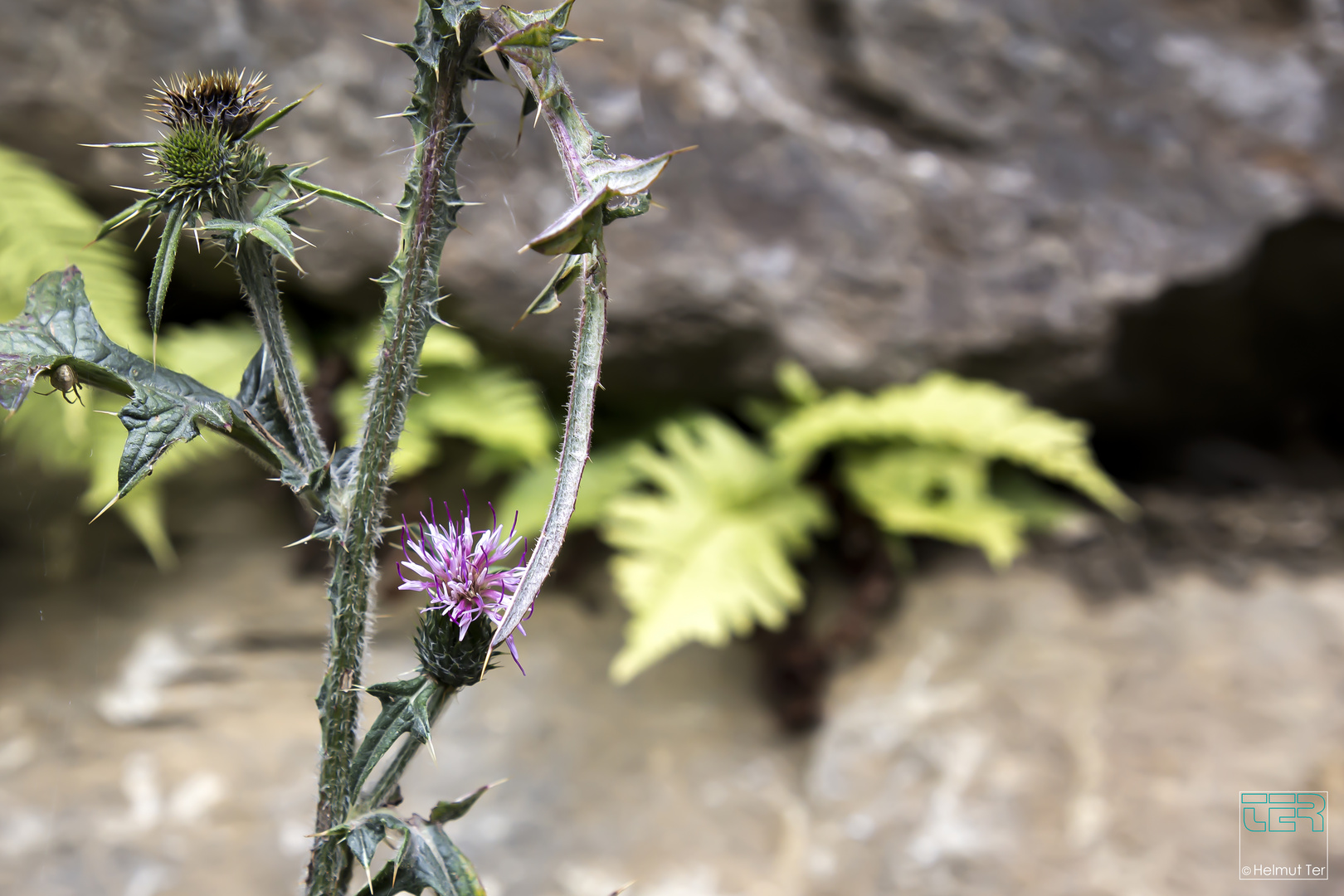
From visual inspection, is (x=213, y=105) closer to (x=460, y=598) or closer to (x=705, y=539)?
(x=460, y=598)

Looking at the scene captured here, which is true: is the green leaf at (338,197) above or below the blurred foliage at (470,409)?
below

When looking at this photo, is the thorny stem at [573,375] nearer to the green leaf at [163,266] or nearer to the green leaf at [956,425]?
the green leaf at [163,266]

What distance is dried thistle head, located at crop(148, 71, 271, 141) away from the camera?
430 mm

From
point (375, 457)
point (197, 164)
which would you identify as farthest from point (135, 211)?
point (375, 457)

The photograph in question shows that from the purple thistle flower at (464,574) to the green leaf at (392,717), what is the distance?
0.04 metres

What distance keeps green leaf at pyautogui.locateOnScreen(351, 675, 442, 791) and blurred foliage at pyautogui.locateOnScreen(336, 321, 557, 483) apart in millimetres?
1293

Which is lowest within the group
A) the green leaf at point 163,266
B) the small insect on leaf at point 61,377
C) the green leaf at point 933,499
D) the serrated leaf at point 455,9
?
the small insect on leaf at point 61,377

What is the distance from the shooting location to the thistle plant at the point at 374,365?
0.42 m

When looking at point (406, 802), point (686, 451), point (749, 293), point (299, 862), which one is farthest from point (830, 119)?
point (299, 862)

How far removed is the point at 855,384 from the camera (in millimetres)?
2139

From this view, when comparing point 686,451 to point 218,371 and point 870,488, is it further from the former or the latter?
point 218,371

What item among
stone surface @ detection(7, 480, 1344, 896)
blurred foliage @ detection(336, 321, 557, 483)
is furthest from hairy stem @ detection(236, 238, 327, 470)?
blurred foliage @ detection(336, 321, 557, 483)

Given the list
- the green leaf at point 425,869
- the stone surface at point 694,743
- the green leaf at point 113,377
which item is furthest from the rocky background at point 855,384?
the green leaf at point 425,869
